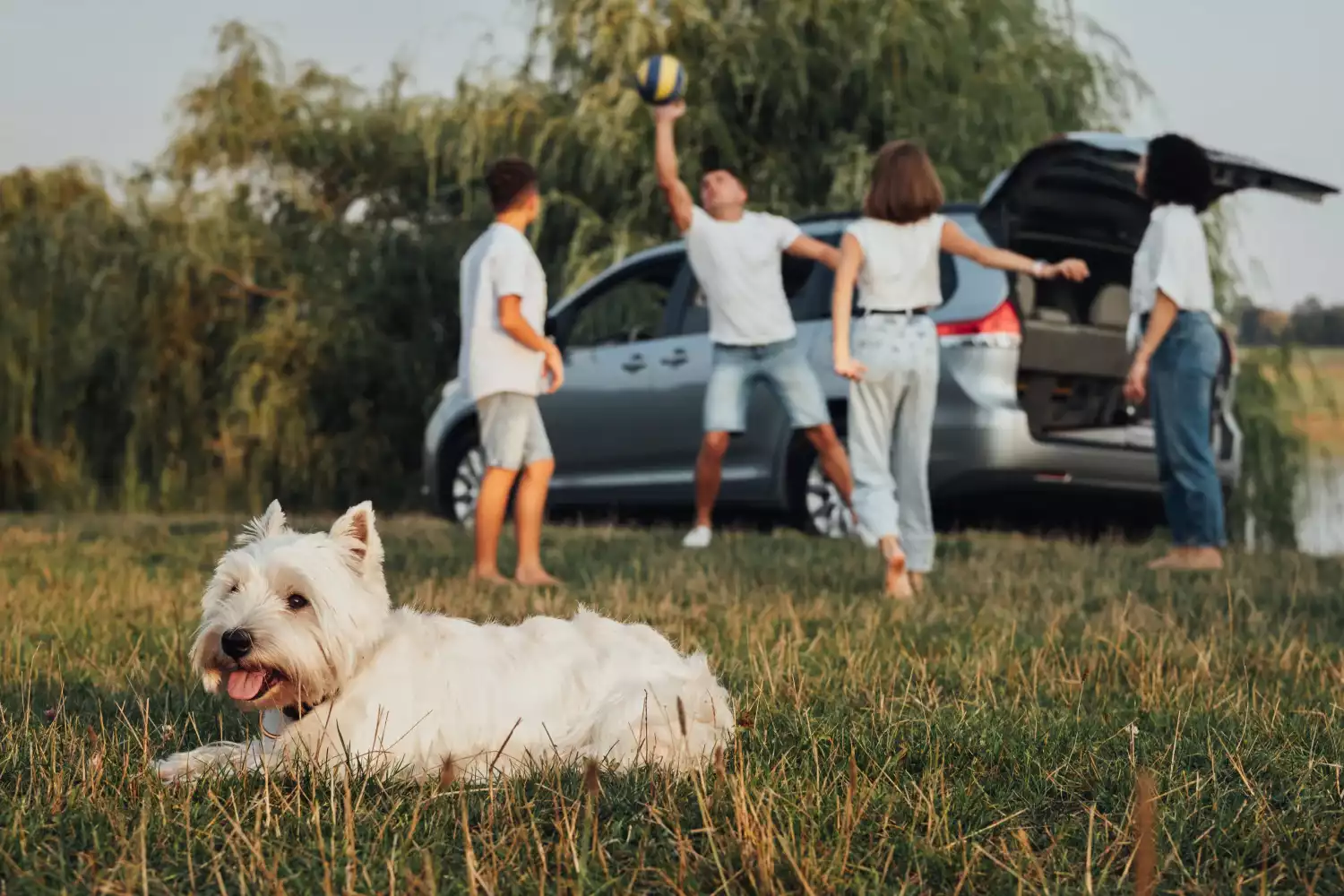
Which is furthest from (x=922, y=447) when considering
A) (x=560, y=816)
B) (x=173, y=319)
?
(x=173, y=319)

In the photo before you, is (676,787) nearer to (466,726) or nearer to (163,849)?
(466,726)

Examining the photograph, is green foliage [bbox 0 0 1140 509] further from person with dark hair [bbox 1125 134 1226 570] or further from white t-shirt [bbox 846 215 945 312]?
white t-shirt [bbox 846 215 945 312]

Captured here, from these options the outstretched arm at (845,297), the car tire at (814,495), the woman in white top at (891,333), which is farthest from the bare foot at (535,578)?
the car tire at (814,495)

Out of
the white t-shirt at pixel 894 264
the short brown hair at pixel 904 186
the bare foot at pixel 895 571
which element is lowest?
the bare foot at pixel 895 571

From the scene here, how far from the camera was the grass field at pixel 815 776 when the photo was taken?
3.07m

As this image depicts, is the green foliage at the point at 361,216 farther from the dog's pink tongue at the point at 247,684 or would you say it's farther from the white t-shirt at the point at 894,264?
the dog's pink tongue at the point at 247,684

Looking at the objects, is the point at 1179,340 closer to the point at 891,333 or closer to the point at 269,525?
the point at 891,333

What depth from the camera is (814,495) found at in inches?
446

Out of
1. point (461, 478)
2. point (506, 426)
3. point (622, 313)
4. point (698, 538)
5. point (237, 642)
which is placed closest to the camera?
point (237, 642)

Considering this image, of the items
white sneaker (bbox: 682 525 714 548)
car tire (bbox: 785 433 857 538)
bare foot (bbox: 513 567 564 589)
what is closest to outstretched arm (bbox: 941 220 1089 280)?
bare foot (bbox: 513 567 564 589)

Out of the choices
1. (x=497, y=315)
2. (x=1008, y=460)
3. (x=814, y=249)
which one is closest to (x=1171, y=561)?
(x=1008, y=460)

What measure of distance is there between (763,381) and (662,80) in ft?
6.46

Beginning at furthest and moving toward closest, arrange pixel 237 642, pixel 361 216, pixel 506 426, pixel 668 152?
1. pixel 361 216
2. pixel 668 152
3. pixel 506 426
4. pixel 237 642

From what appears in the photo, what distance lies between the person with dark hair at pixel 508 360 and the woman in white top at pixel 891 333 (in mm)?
1495
